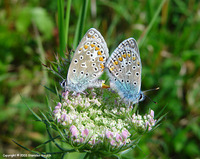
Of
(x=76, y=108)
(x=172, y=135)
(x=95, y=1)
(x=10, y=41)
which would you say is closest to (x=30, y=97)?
(x=10, y=41)

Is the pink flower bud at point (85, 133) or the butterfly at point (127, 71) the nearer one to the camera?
the pink flower bud at point (85, 133)

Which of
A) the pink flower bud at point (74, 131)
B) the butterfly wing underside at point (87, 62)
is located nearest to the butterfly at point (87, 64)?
the butterfly wing underside at point (87, 62)

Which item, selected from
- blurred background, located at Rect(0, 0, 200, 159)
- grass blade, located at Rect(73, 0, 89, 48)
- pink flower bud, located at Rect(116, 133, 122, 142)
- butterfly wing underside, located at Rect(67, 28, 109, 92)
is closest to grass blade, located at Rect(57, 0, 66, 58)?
grass blade, located at Rect(73, 0, 89, 48)

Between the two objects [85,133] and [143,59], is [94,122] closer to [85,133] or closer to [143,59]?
[85,133]

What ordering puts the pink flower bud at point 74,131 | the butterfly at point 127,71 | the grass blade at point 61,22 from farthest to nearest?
the grass blade at point 61,22 < the butterfly at point 127,71 < the pink flower bud at point 74,131

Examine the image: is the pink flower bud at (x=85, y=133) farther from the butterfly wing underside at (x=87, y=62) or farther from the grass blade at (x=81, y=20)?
the grass blade at (x=81, y=20)

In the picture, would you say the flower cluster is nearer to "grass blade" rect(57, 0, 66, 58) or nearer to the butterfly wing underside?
the butterfly wing underside

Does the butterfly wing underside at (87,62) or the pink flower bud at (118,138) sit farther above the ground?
the butterfly wing underside at (87,62)
